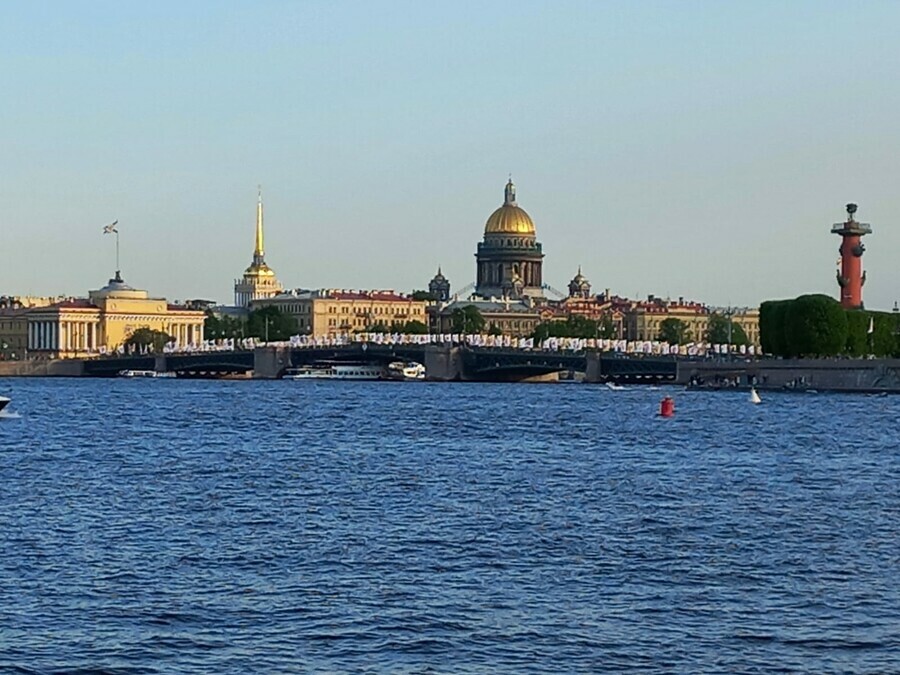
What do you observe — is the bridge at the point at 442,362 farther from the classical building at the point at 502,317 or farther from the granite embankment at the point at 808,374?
the classical building at the point at 502,317

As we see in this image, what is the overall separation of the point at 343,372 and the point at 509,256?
52766mm

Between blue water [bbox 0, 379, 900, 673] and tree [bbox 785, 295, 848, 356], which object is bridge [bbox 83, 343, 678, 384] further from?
blue water [bbox 0, 379, 900, 673]

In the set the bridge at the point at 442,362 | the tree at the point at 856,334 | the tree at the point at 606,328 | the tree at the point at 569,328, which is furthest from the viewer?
the tree at the point at 606,328

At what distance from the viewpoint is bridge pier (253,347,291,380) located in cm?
10481

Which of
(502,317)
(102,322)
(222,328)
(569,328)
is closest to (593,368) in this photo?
(569,328)

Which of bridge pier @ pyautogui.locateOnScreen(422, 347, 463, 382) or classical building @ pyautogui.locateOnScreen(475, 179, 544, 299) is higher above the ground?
classical building @ pyautogui.locateOnScreen(475, 179, 544, 299)

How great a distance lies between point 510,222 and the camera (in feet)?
525

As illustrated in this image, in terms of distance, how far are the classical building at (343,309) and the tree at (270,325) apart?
5762 millimetres

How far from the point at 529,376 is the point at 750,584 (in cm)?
8296

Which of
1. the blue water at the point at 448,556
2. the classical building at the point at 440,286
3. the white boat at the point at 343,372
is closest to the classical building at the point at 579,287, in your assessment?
the classical building at the point at 440,286

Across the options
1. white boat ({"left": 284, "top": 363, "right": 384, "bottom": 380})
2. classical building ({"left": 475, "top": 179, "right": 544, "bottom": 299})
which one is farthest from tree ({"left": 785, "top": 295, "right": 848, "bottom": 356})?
classical building ({"left": 475, "top": 179, "right": 544, "bottom": 299})

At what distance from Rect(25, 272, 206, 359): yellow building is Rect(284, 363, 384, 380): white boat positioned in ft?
73.7

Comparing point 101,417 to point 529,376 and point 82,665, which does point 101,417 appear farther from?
point 529,376

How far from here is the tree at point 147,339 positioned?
425ft
